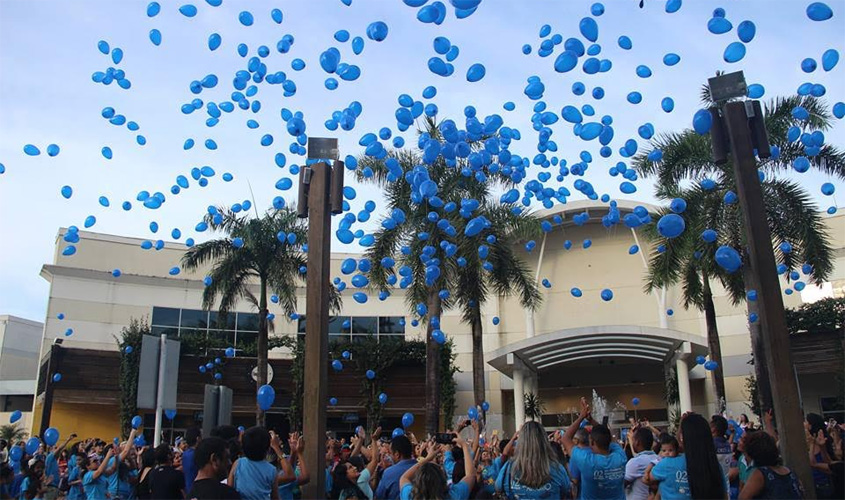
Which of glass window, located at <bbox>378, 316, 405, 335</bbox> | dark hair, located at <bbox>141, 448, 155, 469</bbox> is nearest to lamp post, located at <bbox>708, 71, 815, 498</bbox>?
dark hair, located at <bbox>141, 448, 155, 469</bbox>

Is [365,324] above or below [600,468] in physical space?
above

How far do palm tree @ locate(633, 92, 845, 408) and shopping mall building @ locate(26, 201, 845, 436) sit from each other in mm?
7577

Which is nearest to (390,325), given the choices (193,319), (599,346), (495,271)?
(193,319)

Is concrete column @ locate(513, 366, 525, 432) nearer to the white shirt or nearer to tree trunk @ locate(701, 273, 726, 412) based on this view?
tree trunk @ locate(701, 273, 726, 412)

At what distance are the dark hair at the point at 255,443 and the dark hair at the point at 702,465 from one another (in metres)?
2.89

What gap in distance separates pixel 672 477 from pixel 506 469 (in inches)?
46.5

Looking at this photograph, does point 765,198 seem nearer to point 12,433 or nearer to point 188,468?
point 188,468

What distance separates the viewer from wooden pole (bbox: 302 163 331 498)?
598cm

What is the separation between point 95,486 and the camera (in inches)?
313

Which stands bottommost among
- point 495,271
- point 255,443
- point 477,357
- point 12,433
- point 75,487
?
point 75,487

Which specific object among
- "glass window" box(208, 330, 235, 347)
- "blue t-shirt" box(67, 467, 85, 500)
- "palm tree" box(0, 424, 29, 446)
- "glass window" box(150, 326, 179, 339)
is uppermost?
"glass window" box(150, 326, 179, 339)

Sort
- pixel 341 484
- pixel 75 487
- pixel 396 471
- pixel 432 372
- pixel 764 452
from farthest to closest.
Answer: pixel 432 372 < pixel 75 487 < pixel 341 484 < pixel 396 471 < pixel 764 452

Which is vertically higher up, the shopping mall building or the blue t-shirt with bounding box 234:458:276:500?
the shopping mall building

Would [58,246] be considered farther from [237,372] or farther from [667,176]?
[667,176]
